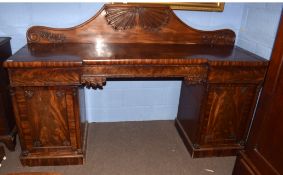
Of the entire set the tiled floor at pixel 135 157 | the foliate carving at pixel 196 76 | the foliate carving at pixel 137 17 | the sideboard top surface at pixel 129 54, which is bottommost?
the tiled floor at pixel 135 157

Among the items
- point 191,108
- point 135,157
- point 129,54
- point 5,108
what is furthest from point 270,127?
point 5,108

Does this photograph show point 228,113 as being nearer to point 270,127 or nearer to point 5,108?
point 270,127

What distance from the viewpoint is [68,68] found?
168 centimetres

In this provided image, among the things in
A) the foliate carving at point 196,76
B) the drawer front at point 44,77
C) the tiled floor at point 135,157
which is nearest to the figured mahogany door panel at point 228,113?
the foliate carving at point 196,76

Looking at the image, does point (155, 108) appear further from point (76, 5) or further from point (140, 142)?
point (76, 5)

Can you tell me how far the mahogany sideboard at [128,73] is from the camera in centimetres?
173

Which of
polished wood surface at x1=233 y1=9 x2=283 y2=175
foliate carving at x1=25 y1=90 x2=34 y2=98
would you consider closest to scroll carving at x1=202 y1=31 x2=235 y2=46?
polished wood surface at x1=233 y1=9 x2=283 y2=175

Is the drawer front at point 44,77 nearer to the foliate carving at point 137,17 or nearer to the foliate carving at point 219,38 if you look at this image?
the foliate carving at point 137,17

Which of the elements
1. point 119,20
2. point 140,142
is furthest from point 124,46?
point 140,142

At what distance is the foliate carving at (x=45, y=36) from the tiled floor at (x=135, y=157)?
3.20ft

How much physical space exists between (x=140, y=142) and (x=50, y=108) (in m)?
0.94

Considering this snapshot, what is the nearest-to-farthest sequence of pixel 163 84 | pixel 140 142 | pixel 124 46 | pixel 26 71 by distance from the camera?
pixel 26 71 → pixel 124 46 → pixel 140 142 → pixel 163 84

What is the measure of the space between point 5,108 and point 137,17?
53.3 inches

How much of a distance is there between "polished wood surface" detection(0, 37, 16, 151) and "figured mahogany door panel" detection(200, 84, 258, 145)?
1.64m
